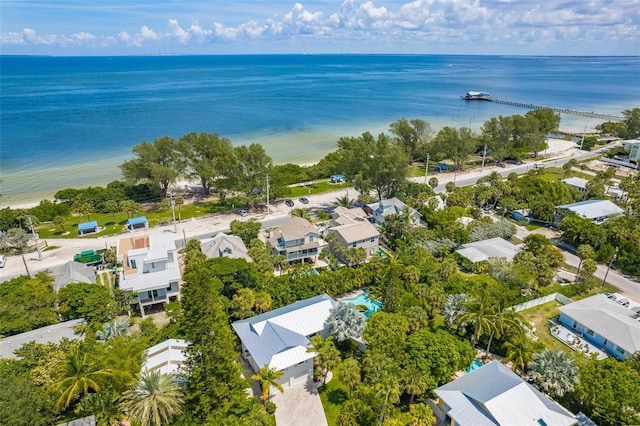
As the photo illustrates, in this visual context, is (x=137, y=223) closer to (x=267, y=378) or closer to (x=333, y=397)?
(x=267, y=378)

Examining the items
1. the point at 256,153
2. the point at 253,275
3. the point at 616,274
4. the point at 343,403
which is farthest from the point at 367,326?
the point at 256,153

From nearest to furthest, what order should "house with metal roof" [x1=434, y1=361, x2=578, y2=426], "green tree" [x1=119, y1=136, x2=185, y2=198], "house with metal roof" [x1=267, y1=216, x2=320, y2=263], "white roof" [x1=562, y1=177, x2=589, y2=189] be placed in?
"house with metal roof" [x1=434, y1=361, x2=578, y2=426]
"house with metal roof" [x1=267, y1=216, x2=320, y2=263]
"white roof" [x1=562, y1=177, x2=589, y2=189]
"green tree" [x1=119, y1=136, x2=185, y2=198]

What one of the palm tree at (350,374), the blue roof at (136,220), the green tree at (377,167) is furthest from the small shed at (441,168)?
the palm tree at (350,374)

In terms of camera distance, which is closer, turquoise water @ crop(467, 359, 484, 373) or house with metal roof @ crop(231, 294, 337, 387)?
house with metal roof @ crop(231, 294, 337, 387)

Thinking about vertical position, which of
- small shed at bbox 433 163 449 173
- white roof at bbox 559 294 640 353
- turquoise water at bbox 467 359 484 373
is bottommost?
small shed at bbox 433 163 449 173

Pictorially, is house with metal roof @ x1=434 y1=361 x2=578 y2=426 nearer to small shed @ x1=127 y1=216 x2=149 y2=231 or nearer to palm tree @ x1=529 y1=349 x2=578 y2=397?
palm tree @ x1=529 y1=349 x2=578 y2=397

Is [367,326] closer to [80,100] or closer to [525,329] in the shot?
[525,329]

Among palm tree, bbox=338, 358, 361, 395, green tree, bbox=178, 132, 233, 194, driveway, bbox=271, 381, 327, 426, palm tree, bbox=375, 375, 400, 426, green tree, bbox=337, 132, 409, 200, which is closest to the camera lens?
palm tree, bbox=375, 375, 400, 426

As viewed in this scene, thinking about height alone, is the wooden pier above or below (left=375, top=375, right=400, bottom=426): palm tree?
below

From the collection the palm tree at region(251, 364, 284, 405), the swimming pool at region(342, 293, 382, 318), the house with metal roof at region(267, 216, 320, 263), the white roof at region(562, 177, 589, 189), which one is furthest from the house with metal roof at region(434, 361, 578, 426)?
the white roof at region(562, 177, 589, 189)
